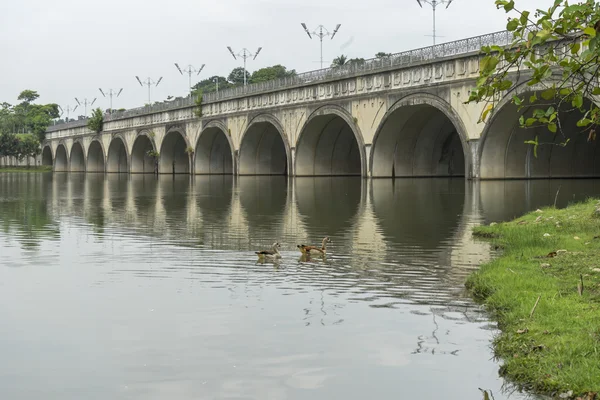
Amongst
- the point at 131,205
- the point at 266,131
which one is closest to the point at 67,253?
the point at 131,205

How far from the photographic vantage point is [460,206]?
24203 mm

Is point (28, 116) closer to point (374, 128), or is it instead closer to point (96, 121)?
point (96, 121)

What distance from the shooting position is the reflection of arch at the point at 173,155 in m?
72.6

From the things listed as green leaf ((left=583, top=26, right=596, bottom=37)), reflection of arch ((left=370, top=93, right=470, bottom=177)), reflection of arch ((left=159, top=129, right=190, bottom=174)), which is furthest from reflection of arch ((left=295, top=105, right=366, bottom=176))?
green leaf ((left=583, top=26, right=596, bottom=37))

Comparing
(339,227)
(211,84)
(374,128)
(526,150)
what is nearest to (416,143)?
(374,128)

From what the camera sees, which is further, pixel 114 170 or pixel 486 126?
pixel 114 170

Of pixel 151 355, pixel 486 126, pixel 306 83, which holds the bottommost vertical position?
pixel 151 355

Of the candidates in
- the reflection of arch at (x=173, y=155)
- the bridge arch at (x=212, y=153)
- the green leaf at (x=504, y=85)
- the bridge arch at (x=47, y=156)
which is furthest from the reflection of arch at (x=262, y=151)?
the bridge arch at (x=47, y=156)

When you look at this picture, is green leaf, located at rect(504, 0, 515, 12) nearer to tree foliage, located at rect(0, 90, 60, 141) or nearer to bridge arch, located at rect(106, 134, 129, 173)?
bridge arch, located at rect(106, 134, 129, 173)

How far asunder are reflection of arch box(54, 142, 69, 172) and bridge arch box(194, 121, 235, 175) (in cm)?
4269

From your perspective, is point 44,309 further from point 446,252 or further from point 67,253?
point 446,252

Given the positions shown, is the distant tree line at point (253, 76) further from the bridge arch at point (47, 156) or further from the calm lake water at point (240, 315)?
the calm lake water at point (240, 315)

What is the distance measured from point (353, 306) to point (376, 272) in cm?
250

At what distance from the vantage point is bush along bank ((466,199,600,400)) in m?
6.06
